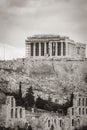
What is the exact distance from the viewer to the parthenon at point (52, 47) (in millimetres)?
9852

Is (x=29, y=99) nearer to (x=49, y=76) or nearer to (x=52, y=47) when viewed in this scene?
(x=49, y=76)

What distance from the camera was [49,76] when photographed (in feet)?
31.4

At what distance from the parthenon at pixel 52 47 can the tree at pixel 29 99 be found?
68cm

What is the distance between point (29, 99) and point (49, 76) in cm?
42

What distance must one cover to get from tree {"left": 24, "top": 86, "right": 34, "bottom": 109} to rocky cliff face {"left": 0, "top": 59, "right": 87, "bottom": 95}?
72 millimetres

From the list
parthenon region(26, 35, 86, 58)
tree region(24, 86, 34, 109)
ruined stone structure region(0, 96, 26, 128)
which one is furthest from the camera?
parthenon region(26, 35, 86, 58)

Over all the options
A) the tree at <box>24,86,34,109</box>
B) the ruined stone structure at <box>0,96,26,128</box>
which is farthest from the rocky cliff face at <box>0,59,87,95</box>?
the ruined stone structure at <box>0,96,26,128</box>

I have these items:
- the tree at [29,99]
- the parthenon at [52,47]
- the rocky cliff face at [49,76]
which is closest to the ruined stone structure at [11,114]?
the tree at [29,99]

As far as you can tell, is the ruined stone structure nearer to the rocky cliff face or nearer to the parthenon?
the rocky cliff face

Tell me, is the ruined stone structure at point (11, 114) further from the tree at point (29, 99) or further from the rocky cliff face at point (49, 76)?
the rocky cliff face at point (49, 76)

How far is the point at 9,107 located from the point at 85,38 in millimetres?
1342

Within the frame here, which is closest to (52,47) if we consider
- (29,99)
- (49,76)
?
(49,76)

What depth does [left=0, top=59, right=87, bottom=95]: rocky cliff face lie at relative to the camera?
9461 mm

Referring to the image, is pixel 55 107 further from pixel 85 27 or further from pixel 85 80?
pixel 85 27
